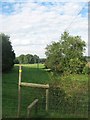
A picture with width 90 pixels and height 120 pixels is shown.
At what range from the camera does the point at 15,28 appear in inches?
183

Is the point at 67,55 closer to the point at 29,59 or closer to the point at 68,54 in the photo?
the point at 68,54

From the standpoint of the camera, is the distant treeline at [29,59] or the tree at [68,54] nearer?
the tree at [68,54]

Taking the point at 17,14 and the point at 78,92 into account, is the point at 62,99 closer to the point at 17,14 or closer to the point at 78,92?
the point at 78,92

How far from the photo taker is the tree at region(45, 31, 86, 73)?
4777mm

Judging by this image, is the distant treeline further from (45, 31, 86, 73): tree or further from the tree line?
(45, 31, 86, 73): tree

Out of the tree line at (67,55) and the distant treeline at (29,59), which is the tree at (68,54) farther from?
the distant treeline at (29,59)

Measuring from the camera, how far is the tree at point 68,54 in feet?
15.7

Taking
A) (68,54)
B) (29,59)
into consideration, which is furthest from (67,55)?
(29,59)

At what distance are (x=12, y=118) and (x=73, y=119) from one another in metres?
0.80

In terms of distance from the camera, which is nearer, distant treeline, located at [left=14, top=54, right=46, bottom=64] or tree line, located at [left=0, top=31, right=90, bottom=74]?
tree line, located at [left=0, top=31, right=90, bottom=74]

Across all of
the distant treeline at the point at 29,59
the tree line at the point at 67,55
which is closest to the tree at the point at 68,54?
the tree line at the point at 67,55

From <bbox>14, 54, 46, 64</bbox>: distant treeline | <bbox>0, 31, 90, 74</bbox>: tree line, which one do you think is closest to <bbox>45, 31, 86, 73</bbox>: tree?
<bbox>0, 31, 90, 74</bbox>: tree line

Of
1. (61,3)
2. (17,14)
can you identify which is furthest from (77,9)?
(17,14)

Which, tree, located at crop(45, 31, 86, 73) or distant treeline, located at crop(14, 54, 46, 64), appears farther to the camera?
distant treeline, located at crop(14, 54, 46, 64)
